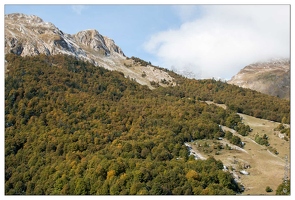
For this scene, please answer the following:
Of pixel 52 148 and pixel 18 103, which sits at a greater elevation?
pixel 18 103

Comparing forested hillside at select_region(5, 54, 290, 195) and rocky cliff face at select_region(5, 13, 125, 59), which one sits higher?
rocky cliff face at select_region(5, 13, 125, 59)

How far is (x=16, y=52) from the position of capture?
161125mm

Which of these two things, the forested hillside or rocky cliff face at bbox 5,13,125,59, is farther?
rocky cliff face at bbox 5,13,125,59

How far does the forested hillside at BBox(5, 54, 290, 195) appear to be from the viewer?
63.9m

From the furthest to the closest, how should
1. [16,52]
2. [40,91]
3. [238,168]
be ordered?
1. [16,52]
2. [40,91]
3. [238,168]

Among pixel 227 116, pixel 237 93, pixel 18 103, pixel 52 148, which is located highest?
pixel 237 93

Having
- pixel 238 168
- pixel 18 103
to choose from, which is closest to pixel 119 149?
pixel 238 168

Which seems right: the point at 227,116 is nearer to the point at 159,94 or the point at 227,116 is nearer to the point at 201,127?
the point at 201,127

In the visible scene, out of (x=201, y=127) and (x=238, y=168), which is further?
(x=201, y=127)

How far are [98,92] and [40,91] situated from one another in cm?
3099

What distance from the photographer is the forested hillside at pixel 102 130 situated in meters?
63.9

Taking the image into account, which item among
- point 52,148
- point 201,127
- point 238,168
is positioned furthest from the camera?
point 201,127

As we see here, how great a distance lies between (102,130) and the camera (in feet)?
332

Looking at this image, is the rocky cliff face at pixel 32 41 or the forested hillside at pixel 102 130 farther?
the rocky cliff face at pixel 32 41
